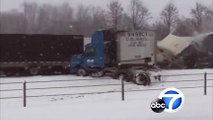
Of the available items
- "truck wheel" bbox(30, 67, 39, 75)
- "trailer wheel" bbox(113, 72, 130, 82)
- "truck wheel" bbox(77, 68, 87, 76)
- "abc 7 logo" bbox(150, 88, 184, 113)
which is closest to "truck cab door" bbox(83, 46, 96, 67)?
"truck wheel" bbox(77, 68, 87, 76)

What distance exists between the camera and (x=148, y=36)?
86.0 feet

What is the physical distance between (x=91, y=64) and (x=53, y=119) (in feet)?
57.5

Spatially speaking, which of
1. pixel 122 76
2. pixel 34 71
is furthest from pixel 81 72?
pixel 122 76

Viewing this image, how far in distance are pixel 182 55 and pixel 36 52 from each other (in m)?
12.8

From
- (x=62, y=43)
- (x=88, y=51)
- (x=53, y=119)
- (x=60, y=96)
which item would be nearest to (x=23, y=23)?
(x=62, y=43)

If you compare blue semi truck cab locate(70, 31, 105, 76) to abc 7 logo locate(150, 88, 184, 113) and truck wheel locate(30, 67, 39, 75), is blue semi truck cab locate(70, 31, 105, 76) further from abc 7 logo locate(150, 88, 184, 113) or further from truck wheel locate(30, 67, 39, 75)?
abc 7 logo locate(150, 88, 184, 113)

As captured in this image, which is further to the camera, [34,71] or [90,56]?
[34,71]

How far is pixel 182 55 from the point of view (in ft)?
115

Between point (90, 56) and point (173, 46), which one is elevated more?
point (173, 46)

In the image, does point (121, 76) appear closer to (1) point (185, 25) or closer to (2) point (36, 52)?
(1) point (185, 25)

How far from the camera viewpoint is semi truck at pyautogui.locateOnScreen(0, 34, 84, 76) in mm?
30000

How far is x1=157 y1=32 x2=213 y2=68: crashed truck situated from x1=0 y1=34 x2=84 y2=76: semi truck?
742cm

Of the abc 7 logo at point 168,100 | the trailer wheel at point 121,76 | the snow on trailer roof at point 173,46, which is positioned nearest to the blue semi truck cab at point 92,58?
the trailer wheel at point 121,76

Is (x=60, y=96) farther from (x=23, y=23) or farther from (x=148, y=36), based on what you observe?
(x=23, y=23)
